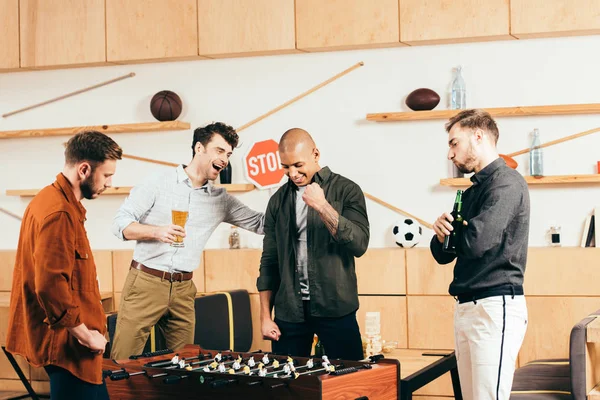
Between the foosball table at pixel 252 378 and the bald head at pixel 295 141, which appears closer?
the foosball table at pixel 252 378

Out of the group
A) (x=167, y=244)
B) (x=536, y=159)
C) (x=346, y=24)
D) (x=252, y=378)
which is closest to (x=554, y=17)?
(x=536, y=159)

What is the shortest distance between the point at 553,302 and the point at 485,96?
1.36 metres

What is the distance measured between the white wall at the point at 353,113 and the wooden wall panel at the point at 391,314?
47 centimetres

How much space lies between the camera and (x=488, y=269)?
312 centimetres

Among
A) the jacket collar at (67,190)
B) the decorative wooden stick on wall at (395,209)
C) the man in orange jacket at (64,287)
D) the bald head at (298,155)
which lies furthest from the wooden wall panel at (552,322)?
the jacket collar at (67,190)

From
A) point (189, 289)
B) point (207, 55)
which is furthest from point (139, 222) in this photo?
point (207, 55)

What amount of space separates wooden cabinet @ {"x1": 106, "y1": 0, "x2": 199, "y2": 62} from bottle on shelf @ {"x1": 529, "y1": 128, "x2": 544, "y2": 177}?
2116mm

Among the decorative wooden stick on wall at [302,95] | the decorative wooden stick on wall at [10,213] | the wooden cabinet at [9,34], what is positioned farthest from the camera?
the decorative wooden stick on wall at [10,213]

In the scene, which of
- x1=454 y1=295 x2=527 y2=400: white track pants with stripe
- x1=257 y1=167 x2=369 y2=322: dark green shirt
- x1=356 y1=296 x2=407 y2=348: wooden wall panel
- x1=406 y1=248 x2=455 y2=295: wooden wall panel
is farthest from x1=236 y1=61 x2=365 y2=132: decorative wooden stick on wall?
x1=454 y1=295 x2=527 y2=400: white track pants with stripe

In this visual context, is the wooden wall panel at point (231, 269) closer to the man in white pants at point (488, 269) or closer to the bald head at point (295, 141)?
the bald head at point (295, 141)

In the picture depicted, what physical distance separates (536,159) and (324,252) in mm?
2118

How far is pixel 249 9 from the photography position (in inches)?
223

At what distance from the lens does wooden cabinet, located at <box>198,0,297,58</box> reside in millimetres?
5613

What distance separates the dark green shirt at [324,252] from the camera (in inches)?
144
